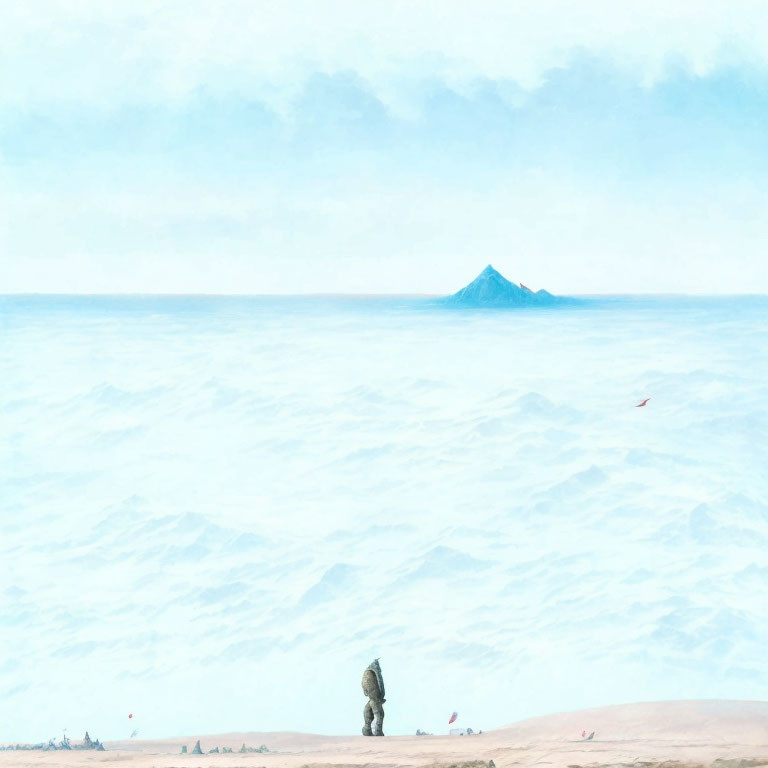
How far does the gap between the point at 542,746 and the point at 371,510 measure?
2221 mm

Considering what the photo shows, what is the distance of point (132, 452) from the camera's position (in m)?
7.59

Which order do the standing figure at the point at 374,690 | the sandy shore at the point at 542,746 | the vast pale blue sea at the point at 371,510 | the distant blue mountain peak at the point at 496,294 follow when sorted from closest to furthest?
the sandy shore at the point at 542,746 → the standing figure at the point at 374,690 → the vast pale blue sea at the point at 371,510 → the distant blue mountain peak at the point at 496,294

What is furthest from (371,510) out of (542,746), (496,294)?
(542,746)

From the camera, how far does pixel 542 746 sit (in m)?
5.75

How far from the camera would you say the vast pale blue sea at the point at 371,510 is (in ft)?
23.3

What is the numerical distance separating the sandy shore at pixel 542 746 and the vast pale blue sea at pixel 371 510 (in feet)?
0.84

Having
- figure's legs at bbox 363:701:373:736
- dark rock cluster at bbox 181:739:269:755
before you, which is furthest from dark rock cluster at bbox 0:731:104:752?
figure's legs at bbox 363:701:373:736

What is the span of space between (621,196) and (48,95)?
13.9 feet

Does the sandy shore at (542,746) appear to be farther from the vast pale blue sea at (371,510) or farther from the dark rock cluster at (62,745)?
the vast pale blue sea at (371,510)

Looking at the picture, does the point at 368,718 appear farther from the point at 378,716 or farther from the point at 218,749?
the point at 218,749

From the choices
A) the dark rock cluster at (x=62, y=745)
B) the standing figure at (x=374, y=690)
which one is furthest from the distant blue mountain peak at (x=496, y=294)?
the dark rock cluster at (x=62, y=745)

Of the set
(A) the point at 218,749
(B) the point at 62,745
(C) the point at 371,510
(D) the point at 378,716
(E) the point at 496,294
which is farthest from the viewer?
(E) the point at 496,294

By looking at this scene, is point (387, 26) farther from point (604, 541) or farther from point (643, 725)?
point (643, 725)

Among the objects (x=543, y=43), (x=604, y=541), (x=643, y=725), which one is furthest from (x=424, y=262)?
(x=643, y=725)
